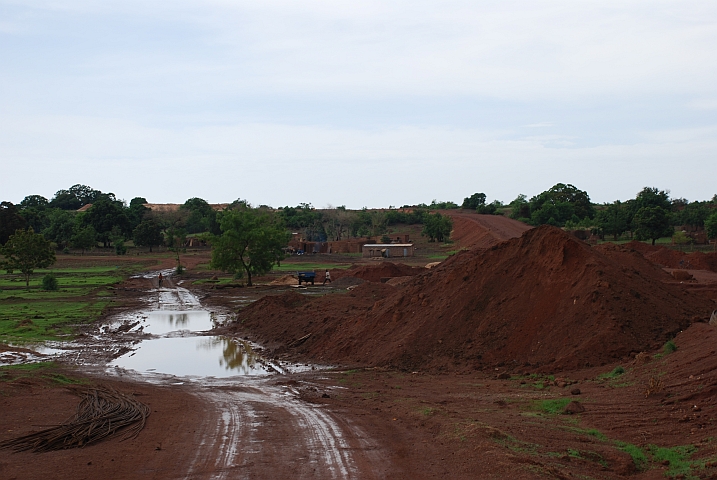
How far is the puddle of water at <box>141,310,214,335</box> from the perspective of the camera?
31.1 metres

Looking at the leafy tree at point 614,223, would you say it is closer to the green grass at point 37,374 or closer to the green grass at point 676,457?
the green grass at point 37,374

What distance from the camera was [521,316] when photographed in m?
19.4

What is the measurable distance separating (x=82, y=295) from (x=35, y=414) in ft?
116

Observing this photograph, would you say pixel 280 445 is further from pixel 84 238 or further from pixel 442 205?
pixel 442 205

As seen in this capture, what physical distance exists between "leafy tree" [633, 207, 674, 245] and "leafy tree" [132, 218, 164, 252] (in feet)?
223

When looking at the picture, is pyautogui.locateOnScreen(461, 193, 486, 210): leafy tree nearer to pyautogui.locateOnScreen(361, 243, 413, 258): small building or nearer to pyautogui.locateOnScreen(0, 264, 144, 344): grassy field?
pyautogui.locateOnScreen(361, 243, 413, 258): small building

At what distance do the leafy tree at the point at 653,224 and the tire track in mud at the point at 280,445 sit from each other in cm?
6995

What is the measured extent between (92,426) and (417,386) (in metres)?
7.90

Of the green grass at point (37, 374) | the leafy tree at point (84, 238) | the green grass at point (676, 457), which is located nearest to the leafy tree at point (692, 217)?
the leafy tree at point (84, 238)

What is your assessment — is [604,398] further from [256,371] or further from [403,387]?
[256,371]

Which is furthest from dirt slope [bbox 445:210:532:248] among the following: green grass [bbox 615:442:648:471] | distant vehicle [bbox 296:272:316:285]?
green grass [bbox 615:442:648:471]

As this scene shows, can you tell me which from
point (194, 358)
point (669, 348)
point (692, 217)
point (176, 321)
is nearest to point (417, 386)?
point (669, 348)

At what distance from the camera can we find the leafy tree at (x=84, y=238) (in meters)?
93.8

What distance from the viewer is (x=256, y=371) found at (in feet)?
67.8
